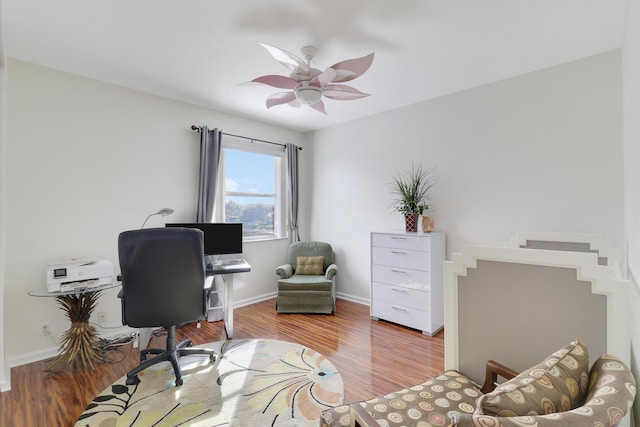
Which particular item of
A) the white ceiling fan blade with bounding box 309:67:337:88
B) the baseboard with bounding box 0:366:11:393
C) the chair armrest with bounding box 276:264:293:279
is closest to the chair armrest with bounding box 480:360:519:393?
the white ceiling fan blade with bounding box 309:67:337:88

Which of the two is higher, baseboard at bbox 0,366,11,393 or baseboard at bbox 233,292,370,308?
baseboard at bbox 233,292,370,308

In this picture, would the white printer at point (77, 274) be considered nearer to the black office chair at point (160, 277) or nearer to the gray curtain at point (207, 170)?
the black office chair at point (160, 277)

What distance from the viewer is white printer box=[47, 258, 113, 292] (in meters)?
2.34

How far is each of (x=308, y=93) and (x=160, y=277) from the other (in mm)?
1796

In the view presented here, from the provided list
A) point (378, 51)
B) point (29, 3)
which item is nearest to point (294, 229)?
point (378, 51)

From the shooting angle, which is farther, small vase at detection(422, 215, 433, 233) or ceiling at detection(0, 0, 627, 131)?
small vase at detection(422, 215, 433, 233)

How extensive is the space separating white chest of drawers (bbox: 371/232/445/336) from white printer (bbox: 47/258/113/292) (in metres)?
2.75

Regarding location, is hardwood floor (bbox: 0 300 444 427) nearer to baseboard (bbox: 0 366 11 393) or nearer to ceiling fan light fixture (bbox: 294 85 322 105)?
baseboard (bbox: 0 366 11 393)

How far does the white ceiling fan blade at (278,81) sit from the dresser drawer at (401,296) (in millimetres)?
2408

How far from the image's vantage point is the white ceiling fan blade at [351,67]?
1941 mm

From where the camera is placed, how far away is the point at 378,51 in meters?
2.38

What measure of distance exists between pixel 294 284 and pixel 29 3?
3.26m

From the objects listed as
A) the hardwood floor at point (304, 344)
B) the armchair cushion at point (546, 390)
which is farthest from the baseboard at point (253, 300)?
the armchair cushion at point (546, 390)

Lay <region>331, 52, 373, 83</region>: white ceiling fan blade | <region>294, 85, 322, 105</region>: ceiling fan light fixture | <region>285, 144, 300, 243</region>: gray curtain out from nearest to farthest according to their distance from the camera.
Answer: <region>331, 52, 373, 83</region>: white ceiling fan blade
<region>294, 85, 322, 105</region>: ceiling fan light fixture
<region>285, 144, 300, 243</region>: gray curtain
